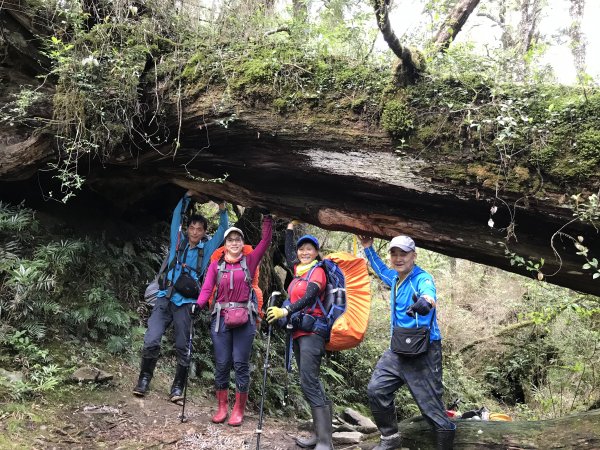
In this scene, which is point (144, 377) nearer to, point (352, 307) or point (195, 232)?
point (195, 232)

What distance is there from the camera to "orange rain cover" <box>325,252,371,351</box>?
5844 mm

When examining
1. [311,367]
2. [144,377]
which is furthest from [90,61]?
[311,367]

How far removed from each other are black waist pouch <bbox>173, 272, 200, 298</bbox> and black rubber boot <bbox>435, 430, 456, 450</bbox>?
3886 millimetres

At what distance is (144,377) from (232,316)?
77.3 inches

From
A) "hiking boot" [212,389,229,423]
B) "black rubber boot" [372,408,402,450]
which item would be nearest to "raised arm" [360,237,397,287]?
"black rubber boot" [372,408,402,450]

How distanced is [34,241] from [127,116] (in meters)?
3.14

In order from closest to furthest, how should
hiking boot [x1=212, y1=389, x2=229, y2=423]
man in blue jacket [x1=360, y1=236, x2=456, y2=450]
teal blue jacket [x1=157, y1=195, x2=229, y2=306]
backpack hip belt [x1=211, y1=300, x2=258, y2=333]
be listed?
man in blue jacket [x1=360, y1=236, x2=456, y2=450] → backpack hip belt [x1=211, y1=300, x2=258, y2=333] → hiking boot [x1=212, y1=389, x2=229, y2=423] → teal blue jacket [x1=157, y1=195, x2=229, y2=306]

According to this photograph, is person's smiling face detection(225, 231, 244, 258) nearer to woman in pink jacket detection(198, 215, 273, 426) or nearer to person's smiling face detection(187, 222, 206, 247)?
woman in pink jacket detection(198, 215, 273, 426)

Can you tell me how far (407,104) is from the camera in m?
5.38

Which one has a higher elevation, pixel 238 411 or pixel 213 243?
pixel 213 243

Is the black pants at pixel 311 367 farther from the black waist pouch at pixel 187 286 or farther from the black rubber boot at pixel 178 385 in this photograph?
the black rubber boot at pixel 178 385

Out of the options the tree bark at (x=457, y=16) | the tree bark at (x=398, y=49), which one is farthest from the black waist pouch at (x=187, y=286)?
the tree bark at (x=457, y=16)

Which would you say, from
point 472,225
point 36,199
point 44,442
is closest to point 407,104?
point 472,225

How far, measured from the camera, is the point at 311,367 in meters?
5.70
